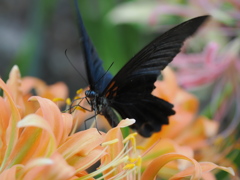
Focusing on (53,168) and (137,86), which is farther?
(137,86)

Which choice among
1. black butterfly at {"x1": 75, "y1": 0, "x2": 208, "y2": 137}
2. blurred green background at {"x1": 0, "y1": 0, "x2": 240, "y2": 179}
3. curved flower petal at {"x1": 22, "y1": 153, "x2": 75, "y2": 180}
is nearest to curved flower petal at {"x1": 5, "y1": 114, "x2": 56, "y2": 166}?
curved flower petal at {"x1": 22, "y1": 153, "x2": 75, "y2": 180}

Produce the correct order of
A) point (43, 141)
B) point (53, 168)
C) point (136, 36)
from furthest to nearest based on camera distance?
point (136, 36), point (43, 141), point (53, 168)

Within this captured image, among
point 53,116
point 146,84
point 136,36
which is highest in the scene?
point 136,36

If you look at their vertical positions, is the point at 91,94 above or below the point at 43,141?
above

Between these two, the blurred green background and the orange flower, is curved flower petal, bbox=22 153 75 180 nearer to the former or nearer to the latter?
the orange flower

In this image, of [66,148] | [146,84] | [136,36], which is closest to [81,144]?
[66,148]

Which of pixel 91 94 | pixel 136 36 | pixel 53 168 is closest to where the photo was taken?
pixel 53 168

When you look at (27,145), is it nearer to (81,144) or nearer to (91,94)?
(81,144)

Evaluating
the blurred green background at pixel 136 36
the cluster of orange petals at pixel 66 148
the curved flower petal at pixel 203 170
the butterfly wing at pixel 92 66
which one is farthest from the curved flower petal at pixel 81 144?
the blurred green background at pixel 136 36
